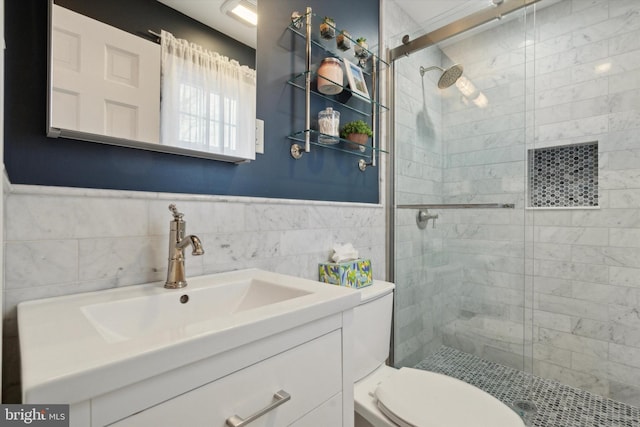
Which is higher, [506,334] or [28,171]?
[28,171]

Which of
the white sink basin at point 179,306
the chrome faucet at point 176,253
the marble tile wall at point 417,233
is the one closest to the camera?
the white sink basin at point 179,306

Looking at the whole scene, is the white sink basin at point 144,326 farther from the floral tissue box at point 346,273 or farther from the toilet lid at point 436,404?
Answer: the toilet lid at point 436,404

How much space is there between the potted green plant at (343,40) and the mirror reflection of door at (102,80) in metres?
1.01

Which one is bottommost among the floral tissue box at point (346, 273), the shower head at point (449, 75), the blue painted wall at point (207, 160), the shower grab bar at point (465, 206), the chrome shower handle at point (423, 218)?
the floral tissue box at point (346, 273)

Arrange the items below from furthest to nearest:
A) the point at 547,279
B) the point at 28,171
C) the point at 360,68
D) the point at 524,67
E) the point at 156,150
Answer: the point at 547,279 → the point at 360,68 → the point at 524,67 → the point at 156,150 → the point at 28,171

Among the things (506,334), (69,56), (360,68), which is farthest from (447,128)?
(69,56)

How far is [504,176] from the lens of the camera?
1.65 metres

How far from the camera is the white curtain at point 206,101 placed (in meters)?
0.99

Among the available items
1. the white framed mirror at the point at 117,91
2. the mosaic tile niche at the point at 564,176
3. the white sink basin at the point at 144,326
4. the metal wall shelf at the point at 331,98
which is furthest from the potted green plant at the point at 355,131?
the mosaic tile niche at the point at 564,176

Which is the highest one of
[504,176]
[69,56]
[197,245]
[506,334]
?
[69,56]

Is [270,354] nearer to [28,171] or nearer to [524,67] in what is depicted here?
[28,171]

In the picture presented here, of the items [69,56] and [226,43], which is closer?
[69,56]

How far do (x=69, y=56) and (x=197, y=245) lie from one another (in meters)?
0.60

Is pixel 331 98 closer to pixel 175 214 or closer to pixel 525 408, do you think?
pixel 175 214
